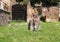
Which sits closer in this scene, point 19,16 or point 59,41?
point 59,41

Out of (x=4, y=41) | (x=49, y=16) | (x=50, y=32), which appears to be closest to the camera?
(x=4, y=41)

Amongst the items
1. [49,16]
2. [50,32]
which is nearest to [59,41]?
[50,32]

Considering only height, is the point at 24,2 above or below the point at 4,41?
above

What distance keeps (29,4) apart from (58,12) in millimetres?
3032

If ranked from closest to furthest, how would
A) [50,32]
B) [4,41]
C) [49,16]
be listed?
[4,41], [50,32], [49,16]

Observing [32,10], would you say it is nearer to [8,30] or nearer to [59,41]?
[8,30]

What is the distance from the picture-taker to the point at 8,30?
784 inches

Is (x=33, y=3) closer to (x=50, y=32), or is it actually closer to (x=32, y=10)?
(x=32, y=10)

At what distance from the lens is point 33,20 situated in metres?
20.7

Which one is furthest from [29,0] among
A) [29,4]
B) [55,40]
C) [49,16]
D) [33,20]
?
[55,40]

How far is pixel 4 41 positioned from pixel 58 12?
12.4 metres

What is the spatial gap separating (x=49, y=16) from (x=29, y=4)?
7.75 ft

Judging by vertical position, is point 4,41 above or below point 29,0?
below

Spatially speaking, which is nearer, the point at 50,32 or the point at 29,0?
the point at 50,32
